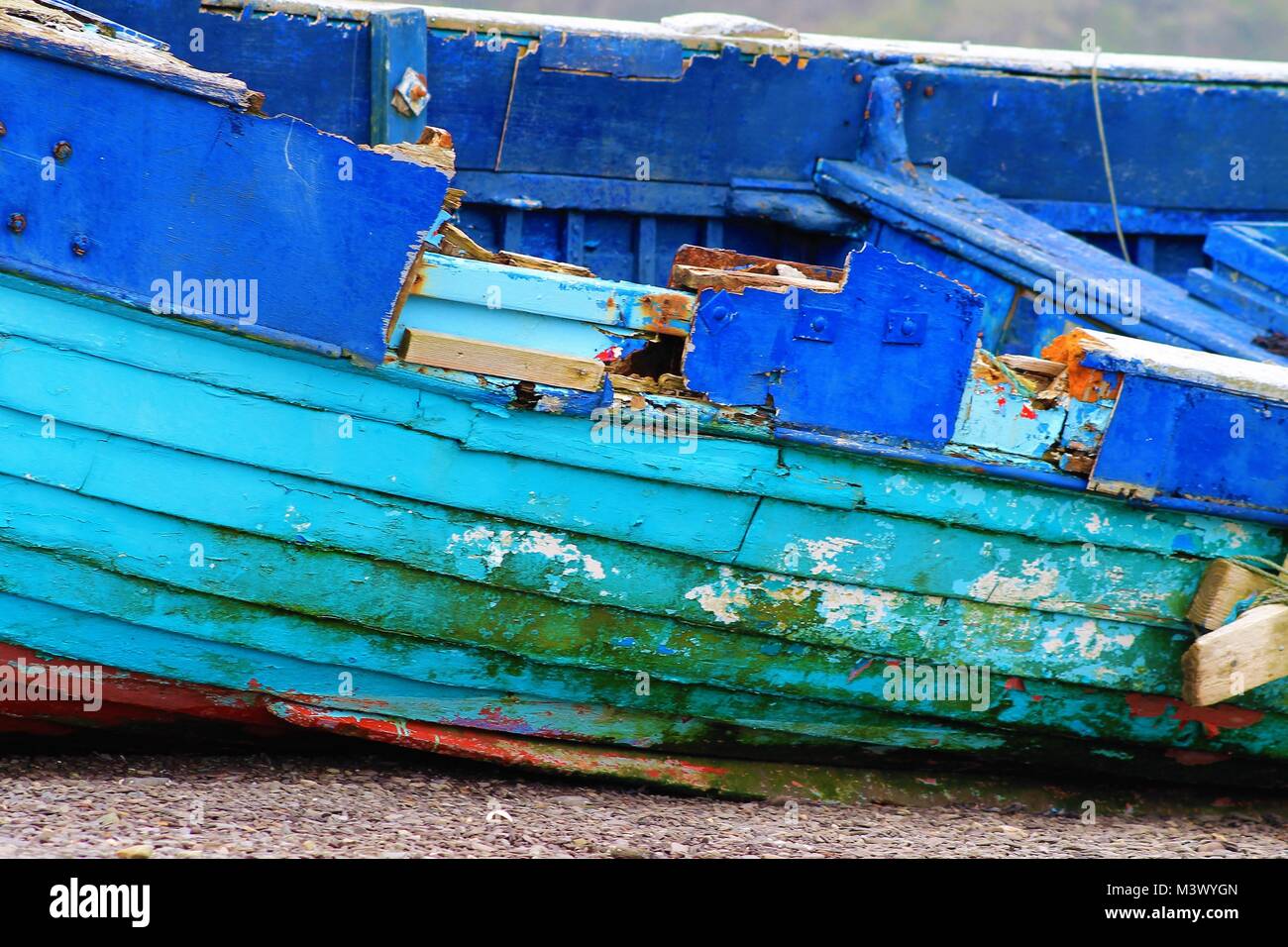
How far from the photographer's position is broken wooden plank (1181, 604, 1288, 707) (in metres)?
3.21

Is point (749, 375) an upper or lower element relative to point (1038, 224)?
lower

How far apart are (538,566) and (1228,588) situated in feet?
5.52

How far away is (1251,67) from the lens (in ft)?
17.5

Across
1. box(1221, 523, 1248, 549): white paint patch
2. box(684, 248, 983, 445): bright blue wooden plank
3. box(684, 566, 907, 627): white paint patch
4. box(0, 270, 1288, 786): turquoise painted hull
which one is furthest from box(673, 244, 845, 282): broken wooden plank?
box(1221, 523, 1248, 549): white paint patch

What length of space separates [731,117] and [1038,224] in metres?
1.18

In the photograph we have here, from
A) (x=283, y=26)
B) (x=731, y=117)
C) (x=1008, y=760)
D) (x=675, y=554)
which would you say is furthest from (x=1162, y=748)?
(x=283, y=26)

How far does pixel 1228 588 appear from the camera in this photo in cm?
330

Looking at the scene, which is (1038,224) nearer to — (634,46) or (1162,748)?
(634,46)

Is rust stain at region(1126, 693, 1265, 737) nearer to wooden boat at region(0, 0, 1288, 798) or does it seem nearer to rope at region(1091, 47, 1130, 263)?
wooden boat at region(0, 0, 1288, 798)

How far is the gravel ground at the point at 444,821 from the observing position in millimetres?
2889

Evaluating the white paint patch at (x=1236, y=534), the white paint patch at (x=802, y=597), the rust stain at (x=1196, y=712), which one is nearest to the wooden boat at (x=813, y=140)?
the white paint patch at (x=1236, y=534)

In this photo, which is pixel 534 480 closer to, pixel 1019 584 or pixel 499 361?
pixel 499 361

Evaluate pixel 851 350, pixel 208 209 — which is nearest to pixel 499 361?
pixel 208 209

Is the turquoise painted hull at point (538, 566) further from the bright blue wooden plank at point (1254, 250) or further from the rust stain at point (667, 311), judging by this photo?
the bright blue wooden plank at point (1254, 250)
